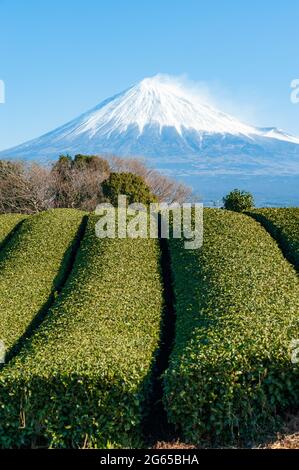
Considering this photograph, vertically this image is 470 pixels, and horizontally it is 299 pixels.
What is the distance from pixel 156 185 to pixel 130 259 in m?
52.4

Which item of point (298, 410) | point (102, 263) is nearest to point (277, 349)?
point (298, 410)

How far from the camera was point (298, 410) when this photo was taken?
1421 cm

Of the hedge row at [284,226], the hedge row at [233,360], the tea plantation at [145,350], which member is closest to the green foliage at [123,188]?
the hedge row at [284,226]

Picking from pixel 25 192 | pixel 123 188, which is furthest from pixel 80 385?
pixel 25 192

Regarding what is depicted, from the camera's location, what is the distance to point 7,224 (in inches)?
1620

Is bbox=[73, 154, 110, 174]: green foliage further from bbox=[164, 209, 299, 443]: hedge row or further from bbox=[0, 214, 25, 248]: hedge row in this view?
bbox=[164, 209, 299, 443]: hedge row

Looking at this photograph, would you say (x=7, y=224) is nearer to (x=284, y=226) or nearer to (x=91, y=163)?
(x=284, y=226)

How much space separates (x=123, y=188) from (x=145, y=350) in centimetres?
4617

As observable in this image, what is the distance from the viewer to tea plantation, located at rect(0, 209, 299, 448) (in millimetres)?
13930

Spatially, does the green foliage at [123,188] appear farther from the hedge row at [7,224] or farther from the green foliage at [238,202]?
the hedge row at [7,224]

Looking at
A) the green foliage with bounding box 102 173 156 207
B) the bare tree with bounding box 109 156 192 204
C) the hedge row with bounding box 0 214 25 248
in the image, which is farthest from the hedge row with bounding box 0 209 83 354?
the bare tree with bounding box 109 156 192 204

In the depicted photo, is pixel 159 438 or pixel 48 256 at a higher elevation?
pixel 48 256
